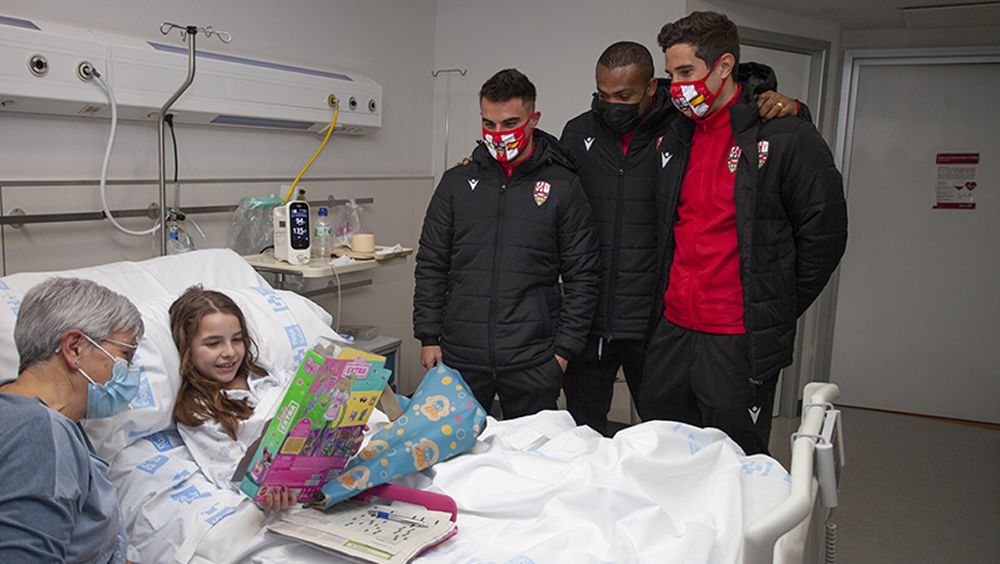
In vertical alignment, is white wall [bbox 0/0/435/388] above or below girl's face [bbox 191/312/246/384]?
above

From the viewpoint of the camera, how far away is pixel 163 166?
8.14ft

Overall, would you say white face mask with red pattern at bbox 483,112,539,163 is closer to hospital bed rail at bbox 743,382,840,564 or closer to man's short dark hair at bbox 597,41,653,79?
man's short dark hair at bbox 597,41,653,79

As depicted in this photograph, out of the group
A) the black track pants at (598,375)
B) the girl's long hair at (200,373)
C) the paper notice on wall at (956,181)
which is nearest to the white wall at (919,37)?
the paper notice on wall at (956,181)

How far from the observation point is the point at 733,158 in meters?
2.23

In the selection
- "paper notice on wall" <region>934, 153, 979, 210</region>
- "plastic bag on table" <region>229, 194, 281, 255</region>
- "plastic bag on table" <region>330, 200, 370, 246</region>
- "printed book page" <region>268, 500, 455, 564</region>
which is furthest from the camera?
"paper notice on wall" <region>934, 153, 979, 210</region>

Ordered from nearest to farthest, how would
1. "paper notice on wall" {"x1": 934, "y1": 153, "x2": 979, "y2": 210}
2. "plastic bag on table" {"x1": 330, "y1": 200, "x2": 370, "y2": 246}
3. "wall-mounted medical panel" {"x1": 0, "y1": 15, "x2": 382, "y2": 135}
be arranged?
"wall-mounted medical panel" {"x1": 0, "y1": 15, "x2": 382, "y2": 135}
"plastic bag on table" {"x1": 330, "y1": 200, "x2": 370, "y2": 246}
"paper notice on wall" {"x1": 934, "y1": 153, "x2": 979, "y2": 210}

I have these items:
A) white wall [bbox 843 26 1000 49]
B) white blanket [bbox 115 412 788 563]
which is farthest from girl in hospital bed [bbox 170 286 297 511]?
white wall [bbox 843 26 1000 49]

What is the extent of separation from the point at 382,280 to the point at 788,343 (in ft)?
6.72

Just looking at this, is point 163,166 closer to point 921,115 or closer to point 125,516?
point 125,516

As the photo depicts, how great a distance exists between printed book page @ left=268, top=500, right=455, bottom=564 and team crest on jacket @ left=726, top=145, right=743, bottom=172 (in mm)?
1274

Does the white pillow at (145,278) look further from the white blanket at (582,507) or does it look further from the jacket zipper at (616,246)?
the jacket zipper at (616,246)

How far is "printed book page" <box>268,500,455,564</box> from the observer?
1.42m

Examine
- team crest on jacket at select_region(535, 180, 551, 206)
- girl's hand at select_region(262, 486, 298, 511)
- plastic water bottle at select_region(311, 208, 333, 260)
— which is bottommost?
girl's hand at select_region(262, 486, 298, 511)

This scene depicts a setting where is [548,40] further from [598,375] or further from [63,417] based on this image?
[63,417]
